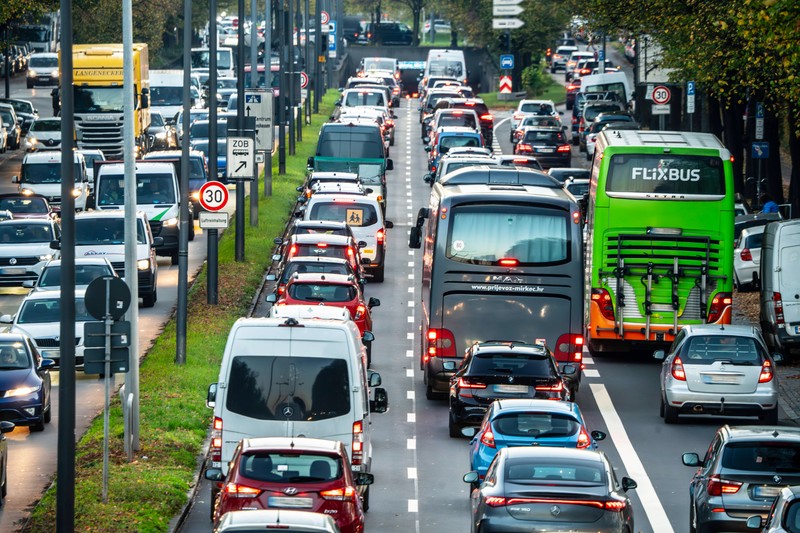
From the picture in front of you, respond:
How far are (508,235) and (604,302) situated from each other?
166 inches

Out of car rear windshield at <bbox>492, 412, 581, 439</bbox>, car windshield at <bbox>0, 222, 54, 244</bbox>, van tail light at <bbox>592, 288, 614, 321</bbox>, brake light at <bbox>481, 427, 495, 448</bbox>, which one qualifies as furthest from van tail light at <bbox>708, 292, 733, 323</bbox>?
car windshield at <bbox>0, 222, 54, 244</bbox>

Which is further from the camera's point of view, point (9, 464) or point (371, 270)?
point (371, 270)

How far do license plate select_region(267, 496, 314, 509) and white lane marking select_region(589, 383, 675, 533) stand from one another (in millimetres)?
5452

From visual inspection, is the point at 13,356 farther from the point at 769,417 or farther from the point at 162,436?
the point at 769,417

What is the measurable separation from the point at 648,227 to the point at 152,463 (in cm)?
1133

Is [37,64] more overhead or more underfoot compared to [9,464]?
more overhead

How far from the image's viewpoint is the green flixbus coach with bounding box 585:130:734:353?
2948 cm

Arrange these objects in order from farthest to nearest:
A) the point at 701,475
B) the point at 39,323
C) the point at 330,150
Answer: the point at 330,150
the point at 39,323
the point at 701,475

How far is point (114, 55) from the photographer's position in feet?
183

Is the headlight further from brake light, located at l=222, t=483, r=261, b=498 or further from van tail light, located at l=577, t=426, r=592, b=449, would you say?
brake light, located at l=222, t=483, r=261, b=498

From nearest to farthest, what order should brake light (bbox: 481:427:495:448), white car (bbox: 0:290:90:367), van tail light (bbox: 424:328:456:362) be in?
1. brake light (bbox: 481:427:495:448)
2. van tail light (bbox: 424:328:456:362)
3. white car (bbox: 0:290:90:367)

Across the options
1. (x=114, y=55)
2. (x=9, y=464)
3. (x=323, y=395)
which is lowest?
(x=9, y=464)

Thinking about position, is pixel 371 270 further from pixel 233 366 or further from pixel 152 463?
pixel 233 366

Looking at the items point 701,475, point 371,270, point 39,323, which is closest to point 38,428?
point 39,323
